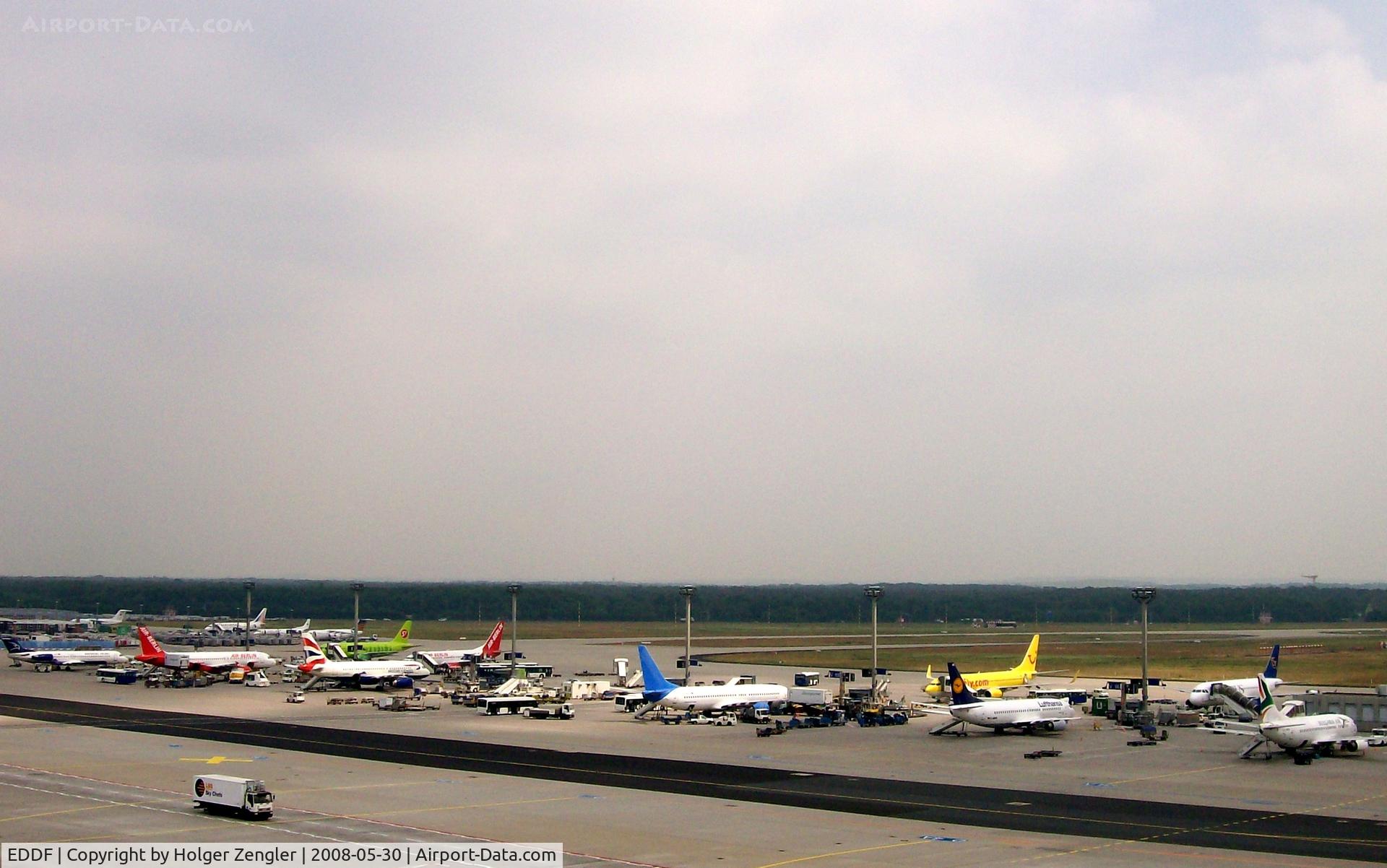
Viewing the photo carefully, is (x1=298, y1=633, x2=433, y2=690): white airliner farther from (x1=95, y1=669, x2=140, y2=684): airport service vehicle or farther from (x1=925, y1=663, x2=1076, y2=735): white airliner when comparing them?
(x1=925, y1=663, x2=1076, y2=735): white airliner

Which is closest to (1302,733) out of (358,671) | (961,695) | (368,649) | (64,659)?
(961,695)

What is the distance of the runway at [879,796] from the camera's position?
48875mm

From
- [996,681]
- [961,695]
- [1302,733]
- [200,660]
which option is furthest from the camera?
[200,660]

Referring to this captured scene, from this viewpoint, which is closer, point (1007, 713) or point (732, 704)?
point (1007, 713)

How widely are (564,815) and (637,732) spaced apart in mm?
35912

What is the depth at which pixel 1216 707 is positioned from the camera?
330 ft

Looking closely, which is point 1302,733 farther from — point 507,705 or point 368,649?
point 368,649

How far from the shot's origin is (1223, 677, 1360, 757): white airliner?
237ft

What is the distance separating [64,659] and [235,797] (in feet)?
358

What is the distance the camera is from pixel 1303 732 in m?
72.3

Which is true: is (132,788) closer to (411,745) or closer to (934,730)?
(411,745)

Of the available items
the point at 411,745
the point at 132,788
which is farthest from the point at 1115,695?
the point at 132,788

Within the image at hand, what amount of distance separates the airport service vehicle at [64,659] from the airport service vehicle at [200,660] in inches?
562

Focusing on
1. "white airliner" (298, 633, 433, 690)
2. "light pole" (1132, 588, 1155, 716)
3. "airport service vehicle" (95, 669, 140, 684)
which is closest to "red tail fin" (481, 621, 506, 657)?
"white airliner" (298, 633, 433, 690)
